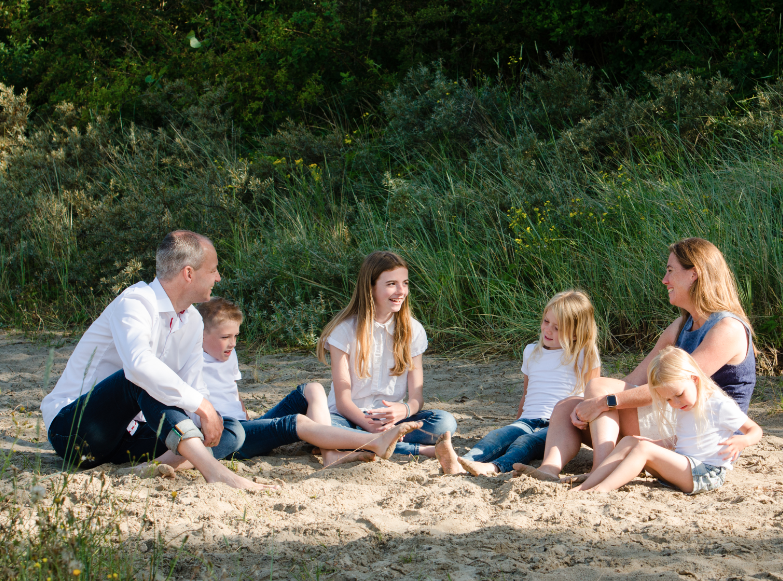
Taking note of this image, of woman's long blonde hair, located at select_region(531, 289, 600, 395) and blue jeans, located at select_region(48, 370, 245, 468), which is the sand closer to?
blue jeans, located at select_region(48, 370, 245, 468)

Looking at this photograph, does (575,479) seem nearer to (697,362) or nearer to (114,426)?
(697,362)

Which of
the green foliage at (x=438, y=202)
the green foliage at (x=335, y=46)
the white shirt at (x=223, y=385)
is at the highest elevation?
the green foliage at (x=335, y=46)

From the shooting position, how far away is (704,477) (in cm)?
336

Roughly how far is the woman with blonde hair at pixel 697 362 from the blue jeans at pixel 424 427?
2.20 ft

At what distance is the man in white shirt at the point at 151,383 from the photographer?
332 centimetres

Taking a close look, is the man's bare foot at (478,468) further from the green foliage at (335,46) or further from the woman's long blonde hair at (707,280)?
the green foliage at (335,46)

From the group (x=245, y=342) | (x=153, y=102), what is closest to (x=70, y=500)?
(x=245, y=342)

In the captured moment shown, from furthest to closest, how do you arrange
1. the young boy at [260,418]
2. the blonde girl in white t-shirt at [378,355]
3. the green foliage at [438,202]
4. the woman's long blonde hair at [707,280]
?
the green foliage at [438,202]
the blonde girl in white t-shirt at [378,355]
the young boy at [260,418]
the woman's long blonde hair at [707,280]

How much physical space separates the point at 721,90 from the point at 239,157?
6528 millimetres

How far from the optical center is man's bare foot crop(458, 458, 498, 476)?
3561mm

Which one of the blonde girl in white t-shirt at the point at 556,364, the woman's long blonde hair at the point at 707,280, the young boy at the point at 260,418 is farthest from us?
the blonde girl in white t-shirt at the point at 556,364

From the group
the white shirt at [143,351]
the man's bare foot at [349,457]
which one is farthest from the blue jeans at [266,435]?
the white shirt at [143,351]

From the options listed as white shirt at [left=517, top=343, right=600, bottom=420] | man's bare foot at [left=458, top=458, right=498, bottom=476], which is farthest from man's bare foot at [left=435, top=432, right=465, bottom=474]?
white shirt at [left=517, top=343, right=600, bottom=420]

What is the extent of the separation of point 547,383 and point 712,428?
102 centimetres
